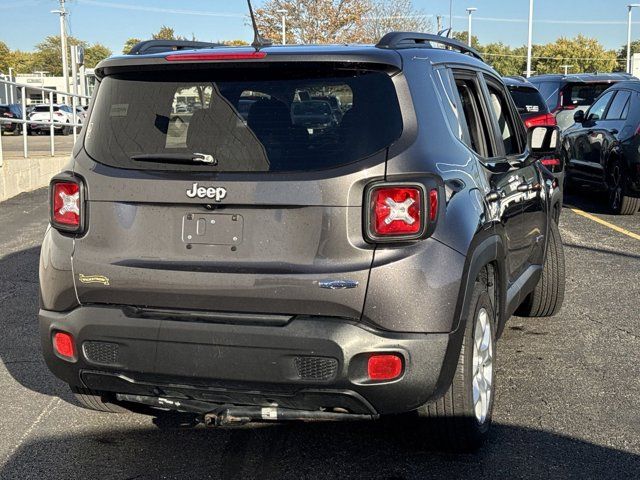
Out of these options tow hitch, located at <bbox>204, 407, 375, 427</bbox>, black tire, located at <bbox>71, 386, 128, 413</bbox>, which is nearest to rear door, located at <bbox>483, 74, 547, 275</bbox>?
tow hitch, located at <bbox>204, 407, 375, 427</bbox>

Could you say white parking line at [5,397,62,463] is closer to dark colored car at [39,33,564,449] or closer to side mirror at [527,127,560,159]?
dark colored car at [39,33,564,449]

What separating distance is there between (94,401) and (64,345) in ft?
2.11

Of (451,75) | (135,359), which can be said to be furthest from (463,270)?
(135,359)

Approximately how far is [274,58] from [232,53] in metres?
0.22

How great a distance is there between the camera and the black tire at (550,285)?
637 centimetres

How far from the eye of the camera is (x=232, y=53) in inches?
147

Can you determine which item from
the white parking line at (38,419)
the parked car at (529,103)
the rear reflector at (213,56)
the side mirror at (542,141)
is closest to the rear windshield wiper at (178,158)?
the rear reflector at (213,56)

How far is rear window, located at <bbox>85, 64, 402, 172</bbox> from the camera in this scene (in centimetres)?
351

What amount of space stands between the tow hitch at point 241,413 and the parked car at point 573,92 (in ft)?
46.5

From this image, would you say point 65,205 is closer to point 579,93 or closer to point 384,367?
point 384,367

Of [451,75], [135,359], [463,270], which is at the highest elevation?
[451,75]

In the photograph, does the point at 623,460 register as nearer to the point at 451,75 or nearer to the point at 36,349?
the point at 451,75

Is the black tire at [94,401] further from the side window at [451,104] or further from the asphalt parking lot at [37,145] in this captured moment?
the asphalt parking lot at [37,145]

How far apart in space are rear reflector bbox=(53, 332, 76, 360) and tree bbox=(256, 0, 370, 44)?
51662 millimetres
